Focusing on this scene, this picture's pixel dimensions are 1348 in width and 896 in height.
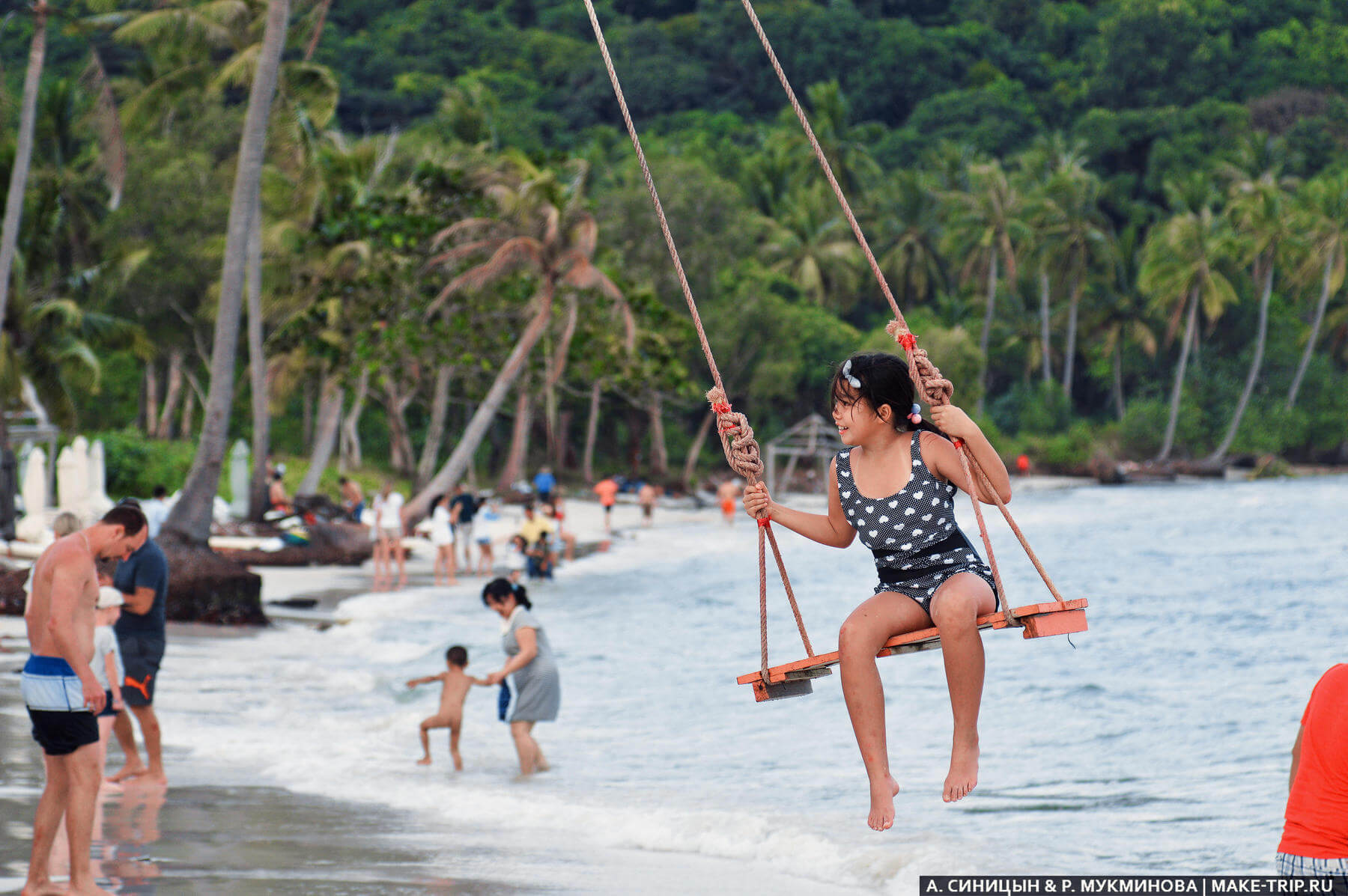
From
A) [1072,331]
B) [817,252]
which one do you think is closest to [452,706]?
[817,252]

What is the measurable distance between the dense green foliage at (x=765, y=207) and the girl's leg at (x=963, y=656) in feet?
66.5

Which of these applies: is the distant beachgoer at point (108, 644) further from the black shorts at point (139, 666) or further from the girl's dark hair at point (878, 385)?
the girl's dark hair at point (878, 385)

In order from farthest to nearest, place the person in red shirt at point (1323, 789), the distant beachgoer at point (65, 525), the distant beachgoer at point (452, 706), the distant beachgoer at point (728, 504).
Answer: the distant beachgoer at point (728, 504) < the distant beachgoer at point (452, 706) < the distant beachgoer at point (65, 525) < the person in red shirt at point (1323, 789)

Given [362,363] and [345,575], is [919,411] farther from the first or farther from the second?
[362,363]

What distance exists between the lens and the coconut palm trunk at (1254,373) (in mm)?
56219

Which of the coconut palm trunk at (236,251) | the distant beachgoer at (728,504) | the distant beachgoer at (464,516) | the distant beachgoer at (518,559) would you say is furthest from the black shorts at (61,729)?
the distant beachgoer at (728,504)

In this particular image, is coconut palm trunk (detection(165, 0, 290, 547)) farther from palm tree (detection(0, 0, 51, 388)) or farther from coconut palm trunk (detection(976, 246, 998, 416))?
coconut palm trunk (detection(976, 246, 998, 416))

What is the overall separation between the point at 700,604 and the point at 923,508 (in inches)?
755

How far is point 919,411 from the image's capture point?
451 centimetres

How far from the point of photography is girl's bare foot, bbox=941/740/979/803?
420 centimetres

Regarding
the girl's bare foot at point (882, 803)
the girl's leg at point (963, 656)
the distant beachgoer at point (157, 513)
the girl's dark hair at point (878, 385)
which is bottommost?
the distant beachgoer at point (157, 513)

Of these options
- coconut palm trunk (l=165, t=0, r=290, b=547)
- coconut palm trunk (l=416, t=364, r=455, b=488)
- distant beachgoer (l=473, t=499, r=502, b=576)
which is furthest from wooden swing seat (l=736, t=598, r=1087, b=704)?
coconut palm trunk (l=416, t=364, r=455, b=488)

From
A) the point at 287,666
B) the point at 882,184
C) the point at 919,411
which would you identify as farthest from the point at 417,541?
the point at 882,184

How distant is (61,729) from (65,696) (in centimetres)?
16
